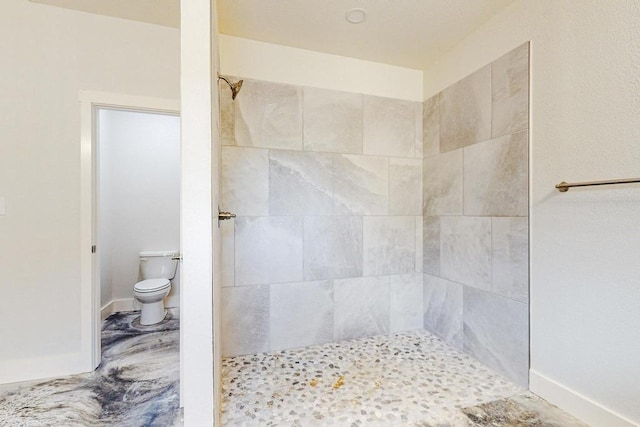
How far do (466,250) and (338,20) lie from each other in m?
1.85

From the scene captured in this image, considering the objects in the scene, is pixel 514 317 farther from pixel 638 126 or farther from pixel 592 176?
pixel 638 126

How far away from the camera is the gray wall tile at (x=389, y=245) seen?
253cm

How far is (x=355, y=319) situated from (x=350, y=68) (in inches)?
82.2

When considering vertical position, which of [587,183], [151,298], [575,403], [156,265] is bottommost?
[575,403]

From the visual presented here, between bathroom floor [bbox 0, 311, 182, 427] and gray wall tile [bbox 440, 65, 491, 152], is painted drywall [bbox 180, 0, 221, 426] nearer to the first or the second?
bathroom floor [bbox 0, 311, 182, 427]

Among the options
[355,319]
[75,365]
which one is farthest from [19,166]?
[355,319]

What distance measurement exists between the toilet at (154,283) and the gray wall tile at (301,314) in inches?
38.2

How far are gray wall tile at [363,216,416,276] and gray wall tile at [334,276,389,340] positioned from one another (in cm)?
11

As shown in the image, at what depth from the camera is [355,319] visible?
2.50 meters

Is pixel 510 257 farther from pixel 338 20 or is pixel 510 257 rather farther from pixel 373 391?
pixel 338 20

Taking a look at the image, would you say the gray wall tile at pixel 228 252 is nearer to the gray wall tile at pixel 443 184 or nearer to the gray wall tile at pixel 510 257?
the gray wall tile at pixel 443 184

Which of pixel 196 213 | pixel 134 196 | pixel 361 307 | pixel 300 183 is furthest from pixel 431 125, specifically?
pixel 134 196

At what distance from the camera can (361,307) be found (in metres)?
2.52

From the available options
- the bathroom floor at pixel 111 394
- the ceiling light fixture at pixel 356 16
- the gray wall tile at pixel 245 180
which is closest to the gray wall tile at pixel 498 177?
the ceiling light fixture at pixel 356 16
